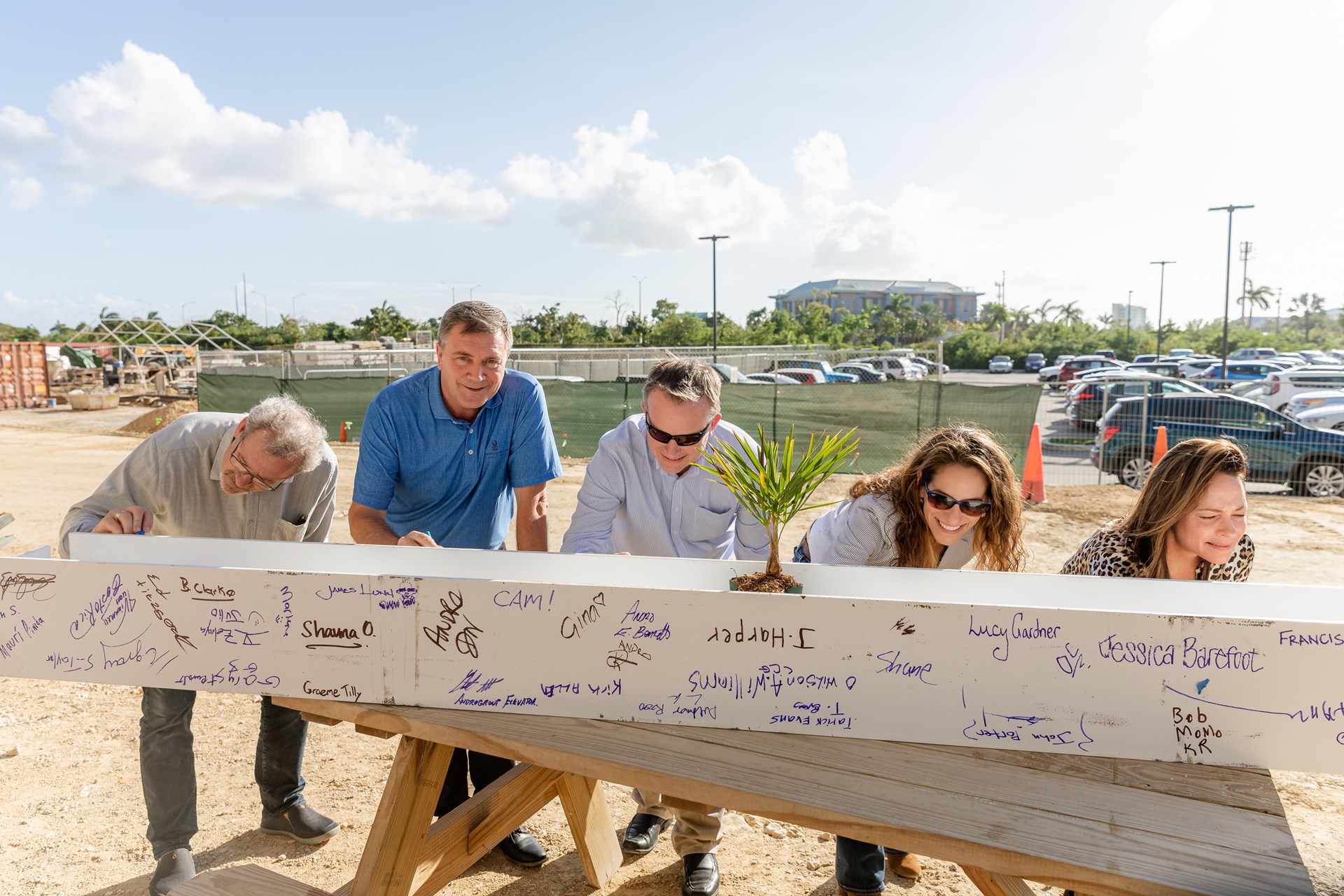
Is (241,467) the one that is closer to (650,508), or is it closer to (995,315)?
(650,508)

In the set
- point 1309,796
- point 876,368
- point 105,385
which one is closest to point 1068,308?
point 876,368

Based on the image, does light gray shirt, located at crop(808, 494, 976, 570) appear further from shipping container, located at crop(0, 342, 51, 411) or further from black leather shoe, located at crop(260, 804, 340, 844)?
shipping container, located at crop(0, 342, 51, 411)

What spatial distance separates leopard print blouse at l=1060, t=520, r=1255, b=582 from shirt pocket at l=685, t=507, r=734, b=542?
1067mm

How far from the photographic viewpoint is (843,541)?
248cm

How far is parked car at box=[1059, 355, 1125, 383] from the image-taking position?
39094 millimetres

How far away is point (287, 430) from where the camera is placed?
2.40 m

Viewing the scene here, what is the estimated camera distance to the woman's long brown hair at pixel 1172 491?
2.39 metres

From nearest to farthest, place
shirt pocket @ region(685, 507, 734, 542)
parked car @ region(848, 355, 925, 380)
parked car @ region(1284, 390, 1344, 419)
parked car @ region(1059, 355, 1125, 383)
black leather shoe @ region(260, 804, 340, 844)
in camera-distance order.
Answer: shirt pocket @ region(685, 507, 734, 542) < black leather shoe @ region(260, 804, 340, 844) < parked car @ region(1284, 390, 1344, 419) < parked car @ region(848, 355, 925, 380) < parked car @ region(1059, 355, 1125, 383)

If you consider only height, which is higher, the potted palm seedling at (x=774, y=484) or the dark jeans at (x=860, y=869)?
the potted palm seedling at (x=774, y=484)

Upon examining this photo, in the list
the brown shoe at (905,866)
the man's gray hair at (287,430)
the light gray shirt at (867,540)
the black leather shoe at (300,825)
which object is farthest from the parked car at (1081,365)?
the man's gray hair at (287,430)

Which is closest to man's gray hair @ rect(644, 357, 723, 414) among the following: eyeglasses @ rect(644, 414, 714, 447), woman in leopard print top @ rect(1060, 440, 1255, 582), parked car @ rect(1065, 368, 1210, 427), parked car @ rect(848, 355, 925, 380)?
eyeglasses @ rect(644, 414, 714, 447)

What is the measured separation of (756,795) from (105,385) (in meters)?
35.8

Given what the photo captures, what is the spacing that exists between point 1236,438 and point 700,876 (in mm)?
10652

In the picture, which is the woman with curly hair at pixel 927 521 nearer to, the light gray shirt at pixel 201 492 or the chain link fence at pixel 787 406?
the light gray shirt at pixel 201 492
